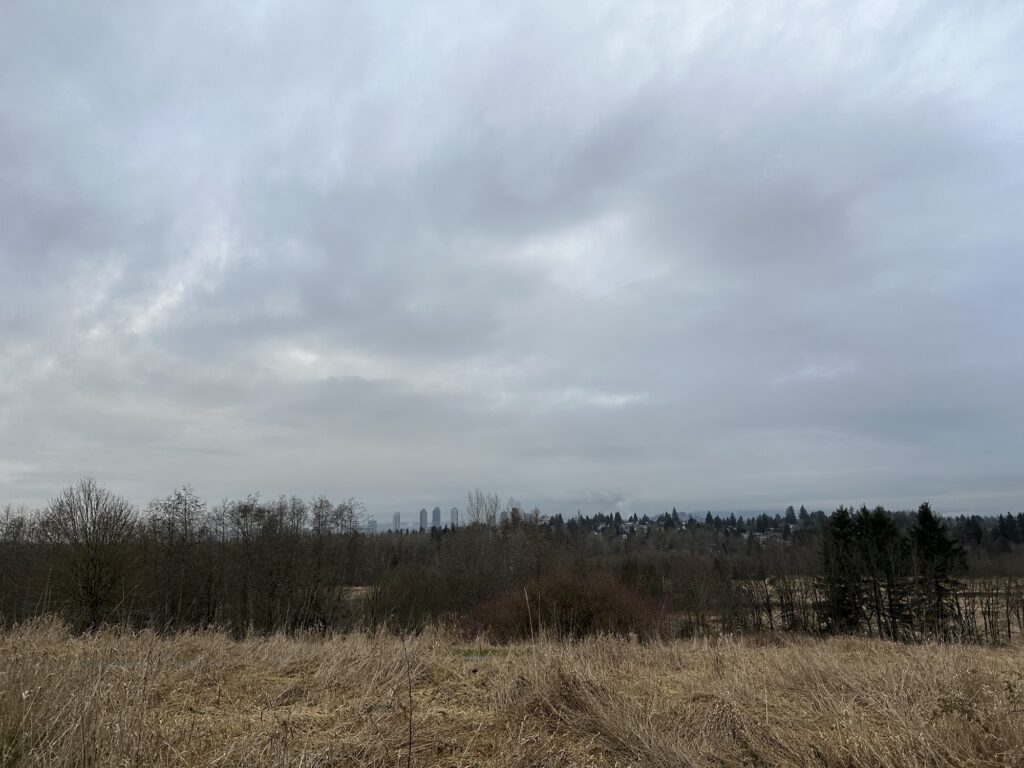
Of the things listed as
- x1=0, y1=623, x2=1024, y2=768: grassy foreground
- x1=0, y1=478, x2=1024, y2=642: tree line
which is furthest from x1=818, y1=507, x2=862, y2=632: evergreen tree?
x1=0, y1=623, x2=1024, y2=768: grassy foreground

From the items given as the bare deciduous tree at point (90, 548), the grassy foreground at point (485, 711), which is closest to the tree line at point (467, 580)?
the bare deciduous tree at point (90, 548)

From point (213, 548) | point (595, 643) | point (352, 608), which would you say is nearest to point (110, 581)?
point (213, 548)

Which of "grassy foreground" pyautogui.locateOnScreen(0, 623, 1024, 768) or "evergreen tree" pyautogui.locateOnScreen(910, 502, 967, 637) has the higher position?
"grassy foreground" pyautogui.locateOnScreen(0, 623, 1024, 768)

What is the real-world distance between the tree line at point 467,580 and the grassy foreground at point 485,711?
42.0 ft

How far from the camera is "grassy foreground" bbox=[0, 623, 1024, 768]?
4.07 metres

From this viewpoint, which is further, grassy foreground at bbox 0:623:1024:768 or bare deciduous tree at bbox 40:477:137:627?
bare deciduous tree at bbox 40:477:137:627

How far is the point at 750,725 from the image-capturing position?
5461 mm

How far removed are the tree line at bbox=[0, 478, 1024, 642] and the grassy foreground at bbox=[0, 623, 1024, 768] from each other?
12814 mm

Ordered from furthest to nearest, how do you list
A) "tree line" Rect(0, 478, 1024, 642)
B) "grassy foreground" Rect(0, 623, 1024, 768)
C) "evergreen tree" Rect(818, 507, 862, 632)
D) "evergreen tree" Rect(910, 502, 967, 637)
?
"evergreen tree" Rect(818, 507, 862, 632), "evergreen tree" Rect(910, 502, 967, 637), "tree line" Rect(0, 478, 1024, 642), "grassy foreground" Rect(0, 623, 1024, 768)

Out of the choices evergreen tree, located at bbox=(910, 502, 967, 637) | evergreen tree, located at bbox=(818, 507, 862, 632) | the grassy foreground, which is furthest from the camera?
evergreen tree, located at bbox=(818, 507, 862, 632)

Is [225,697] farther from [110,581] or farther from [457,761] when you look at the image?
[110,581]

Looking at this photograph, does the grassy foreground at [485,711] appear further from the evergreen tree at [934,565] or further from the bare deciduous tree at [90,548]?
the evergreen tree at [934,565]

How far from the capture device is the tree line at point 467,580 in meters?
26.0

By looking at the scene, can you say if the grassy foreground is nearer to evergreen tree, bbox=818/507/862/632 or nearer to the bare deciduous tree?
the bare deciduous tree
